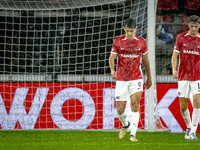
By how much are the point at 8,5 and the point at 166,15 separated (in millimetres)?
4746

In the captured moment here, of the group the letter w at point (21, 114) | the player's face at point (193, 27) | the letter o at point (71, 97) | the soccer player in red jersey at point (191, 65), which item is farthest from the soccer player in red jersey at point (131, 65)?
the letter w at point (21, 114)

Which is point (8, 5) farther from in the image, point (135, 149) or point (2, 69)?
point (135, 149)

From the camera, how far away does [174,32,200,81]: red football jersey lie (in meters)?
6.19

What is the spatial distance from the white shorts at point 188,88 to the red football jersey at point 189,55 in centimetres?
7

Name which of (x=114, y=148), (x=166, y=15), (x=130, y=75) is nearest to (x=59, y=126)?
(x=130, y=75)

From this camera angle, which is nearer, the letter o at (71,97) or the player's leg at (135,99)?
the player's leg at (135,99)

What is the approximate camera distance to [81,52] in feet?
34.7

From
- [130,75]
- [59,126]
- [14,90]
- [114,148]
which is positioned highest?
[130,75]

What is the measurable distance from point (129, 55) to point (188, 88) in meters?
1.10

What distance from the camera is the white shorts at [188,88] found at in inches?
244

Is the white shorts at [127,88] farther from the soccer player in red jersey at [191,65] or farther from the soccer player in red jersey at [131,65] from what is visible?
the soccer player in red jersey at [191,65]

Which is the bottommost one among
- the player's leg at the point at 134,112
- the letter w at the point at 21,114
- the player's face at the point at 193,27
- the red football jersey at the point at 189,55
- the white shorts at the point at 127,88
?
the letter w at the point at 21,114

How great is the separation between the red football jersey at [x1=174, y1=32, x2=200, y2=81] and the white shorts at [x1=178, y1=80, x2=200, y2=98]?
7cm

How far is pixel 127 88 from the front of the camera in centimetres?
598
